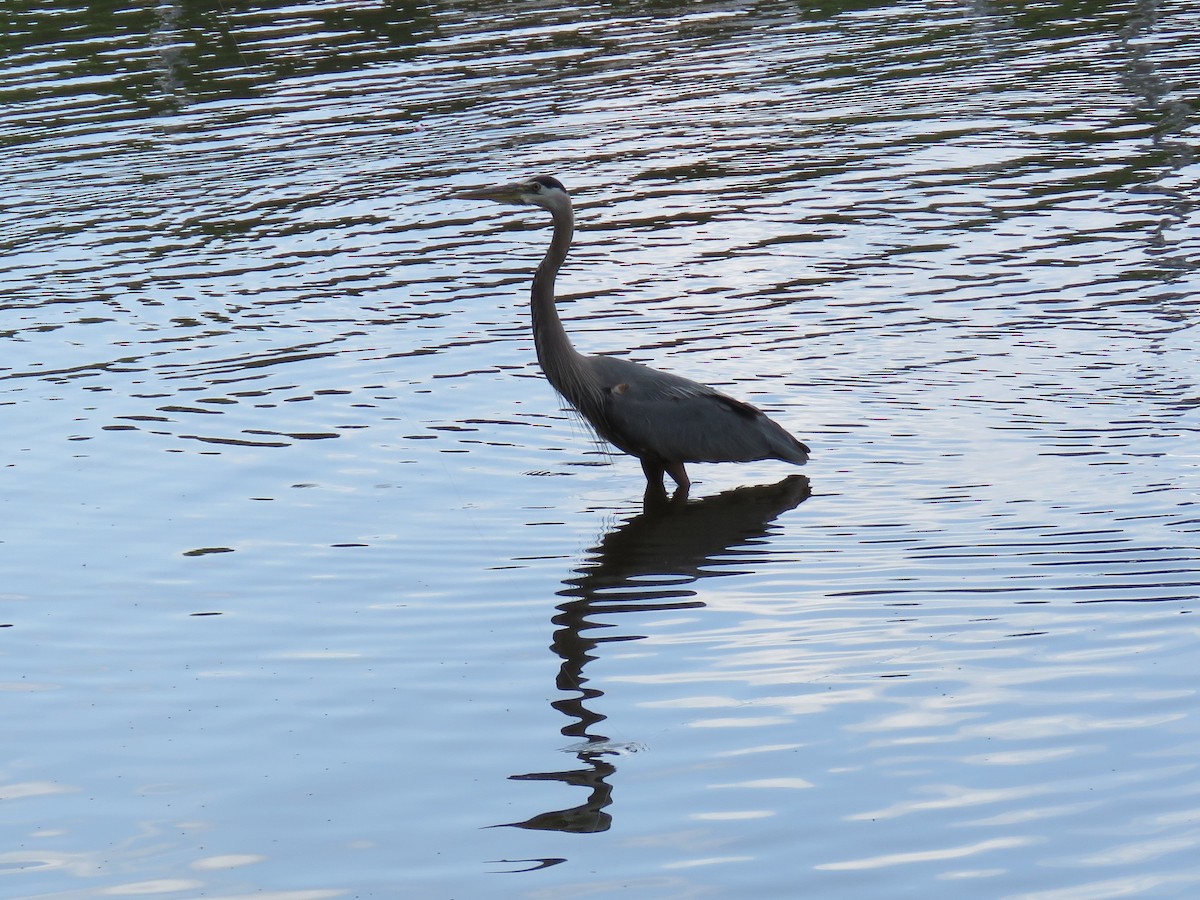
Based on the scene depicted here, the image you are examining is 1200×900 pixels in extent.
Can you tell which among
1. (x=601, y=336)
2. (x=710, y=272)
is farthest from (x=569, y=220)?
(x=710, y=272)

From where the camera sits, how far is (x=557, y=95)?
67.1 ft

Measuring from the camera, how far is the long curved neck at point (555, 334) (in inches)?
399

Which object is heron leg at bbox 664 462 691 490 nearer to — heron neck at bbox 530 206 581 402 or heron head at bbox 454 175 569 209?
heron neck at bbox 530 206 581 402

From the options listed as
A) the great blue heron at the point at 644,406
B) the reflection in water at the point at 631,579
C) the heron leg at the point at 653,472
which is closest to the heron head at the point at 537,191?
the great blue heron at the point at 644,406

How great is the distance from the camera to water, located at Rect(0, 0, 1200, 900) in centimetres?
607

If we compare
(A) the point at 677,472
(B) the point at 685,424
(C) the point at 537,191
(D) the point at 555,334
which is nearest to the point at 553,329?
(D) the point at 555,334

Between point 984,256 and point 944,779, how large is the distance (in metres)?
7.94

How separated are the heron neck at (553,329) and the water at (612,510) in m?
0.55

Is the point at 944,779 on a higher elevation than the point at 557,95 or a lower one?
lower

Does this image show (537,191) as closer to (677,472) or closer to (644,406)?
(644,406)

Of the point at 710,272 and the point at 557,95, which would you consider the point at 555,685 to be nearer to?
the point at 710,272

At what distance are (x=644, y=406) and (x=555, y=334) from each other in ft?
2.33

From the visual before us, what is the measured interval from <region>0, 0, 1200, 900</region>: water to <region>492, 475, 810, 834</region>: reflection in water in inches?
1.3

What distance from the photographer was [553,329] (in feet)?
33.4
